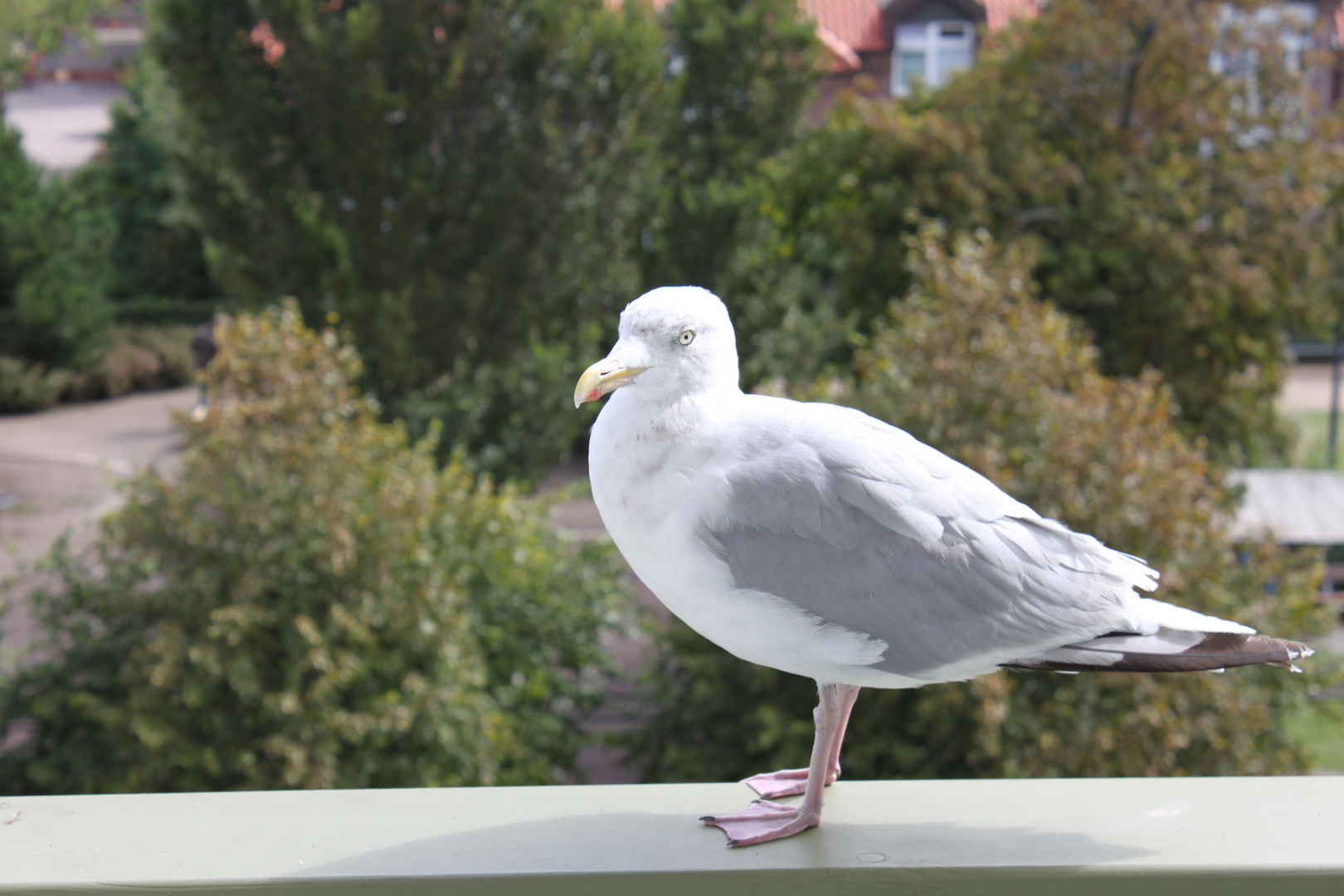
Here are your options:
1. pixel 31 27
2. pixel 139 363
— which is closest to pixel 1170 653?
pixel 139 363

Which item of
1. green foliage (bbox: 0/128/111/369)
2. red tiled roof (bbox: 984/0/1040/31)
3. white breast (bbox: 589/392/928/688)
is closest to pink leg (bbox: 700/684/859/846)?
white breast (bbox: 589/392/928/688)

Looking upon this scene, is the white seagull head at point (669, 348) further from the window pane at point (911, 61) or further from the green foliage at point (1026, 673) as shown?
the window pane at point (911, 61)

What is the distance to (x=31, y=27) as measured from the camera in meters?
27.4

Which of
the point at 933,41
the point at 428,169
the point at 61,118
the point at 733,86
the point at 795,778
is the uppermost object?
the point at 61,118

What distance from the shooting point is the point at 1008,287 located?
7582mm

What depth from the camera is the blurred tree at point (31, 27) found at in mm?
26484

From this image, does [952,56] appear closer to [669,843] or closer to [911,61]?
[911,61]

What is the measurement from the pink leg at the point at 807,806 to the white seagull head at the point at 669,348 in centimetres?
55

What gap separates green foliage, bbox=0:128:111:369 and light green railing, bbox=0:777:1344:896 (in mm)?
21197

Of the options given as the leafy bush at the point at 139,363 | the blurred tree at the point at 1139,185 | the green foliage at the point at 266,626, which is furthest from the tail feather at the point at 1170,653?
the leafy bush at the point at 139,363

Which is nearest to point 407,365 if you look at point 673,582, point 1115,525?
point 1115,525

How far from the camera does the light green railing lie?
4.91ft

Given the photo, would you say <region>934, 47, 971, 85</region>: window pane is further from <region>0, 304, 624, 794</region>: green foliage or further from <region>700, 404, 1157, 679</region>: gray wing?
<region>700, 404, 1157, 679</region>: gray wing

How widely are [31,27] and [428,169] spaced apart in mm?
22477
